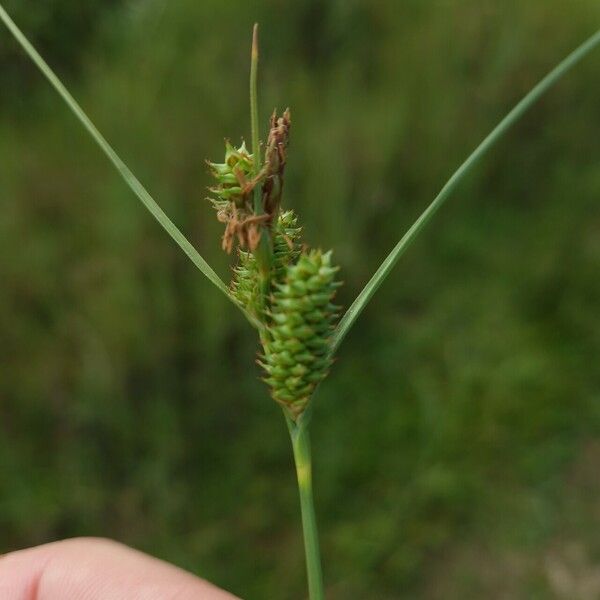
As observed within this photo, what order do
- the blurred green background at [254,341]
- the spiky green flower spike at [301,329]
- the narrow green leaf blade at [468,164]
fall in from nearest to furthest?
the narrow green leaf blade at [468,164]
the spiky green flower spike at [301,329]
the blurred green background at [254,341]

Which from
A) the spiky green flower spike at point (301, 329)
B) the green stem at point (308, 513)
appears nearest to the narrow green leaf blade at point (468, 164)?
the spiky green flower spike at point (301, 329)

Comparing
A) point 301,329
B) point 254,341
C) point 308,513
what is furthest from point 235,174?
point 254,341

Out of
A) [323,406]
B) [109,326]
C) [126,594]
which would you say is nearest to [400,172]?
[323,406]

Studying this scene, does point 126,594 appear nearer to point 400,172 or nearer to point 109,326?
point 109,326

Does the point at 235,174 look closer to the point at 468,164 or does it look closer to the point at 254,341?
the point at 468,164

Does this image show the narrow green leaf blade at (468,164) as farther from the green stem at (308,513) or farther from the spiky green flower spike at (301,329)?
the green stem at (308,513)
